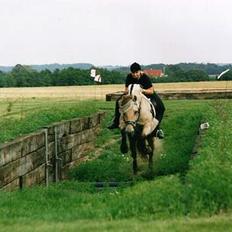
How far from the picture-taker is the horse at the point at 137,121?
16.1 meters

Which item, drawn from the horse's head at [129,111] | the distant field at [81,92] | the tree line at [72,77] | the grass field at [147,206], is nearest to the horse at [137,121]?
the horse's head at [129,111]

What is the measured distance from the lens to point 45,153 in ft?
56.9

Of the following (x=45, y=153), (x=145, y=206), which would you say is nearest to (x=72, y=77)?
(x=45, y=153)

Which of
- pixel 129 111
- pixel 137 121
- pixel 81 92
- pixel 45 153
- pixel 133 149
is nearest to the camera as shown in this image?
pixel 129 111

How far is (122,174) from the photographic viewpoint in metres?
18.4

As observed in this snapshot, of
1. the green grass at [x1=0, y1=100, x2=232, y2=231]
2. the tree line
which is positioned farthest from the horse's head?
the tree line

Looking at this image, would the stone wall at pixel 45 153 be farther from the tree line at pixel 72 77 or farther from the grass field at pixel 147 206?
the tree line at pixel 72 77

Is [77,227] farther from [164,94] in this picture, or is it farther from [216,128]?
[164,94]

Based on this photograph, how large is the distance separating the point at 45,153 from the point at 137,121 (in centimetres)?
241

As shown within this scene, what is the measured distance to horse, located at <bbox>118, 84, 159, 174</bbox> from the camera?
Result: 16.1 metres

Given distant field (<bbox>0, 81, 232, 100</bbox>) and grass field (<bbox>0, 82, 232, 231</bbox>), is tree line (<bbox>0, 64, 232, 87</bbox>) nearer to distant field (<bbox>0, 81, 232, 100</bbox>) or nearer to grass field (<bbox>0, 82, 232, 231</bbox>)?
distant field (<bbox>0, 81, 232, 100</bbox>)

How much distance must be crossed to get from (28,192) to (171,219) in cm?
419

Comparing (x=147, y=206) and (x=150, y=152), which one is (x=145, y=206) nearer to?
(x=147, y=206)

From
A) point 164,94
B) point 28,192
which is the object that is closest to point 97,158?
point 28,192
